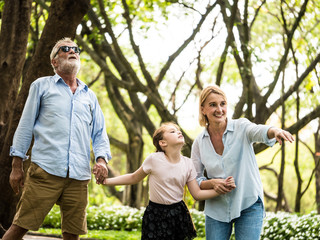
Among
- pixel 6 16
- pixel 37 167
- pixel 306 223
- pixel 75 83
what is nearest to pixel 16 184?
pixel 37 167

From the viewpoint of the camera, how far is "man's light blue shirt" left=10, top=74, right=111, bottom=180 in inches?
176

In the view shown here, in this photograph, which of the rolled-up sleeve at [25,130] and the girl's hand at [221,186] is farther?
the rolled-up sleeve at [25,130]

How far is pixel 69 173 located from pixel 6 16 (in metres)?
4.10

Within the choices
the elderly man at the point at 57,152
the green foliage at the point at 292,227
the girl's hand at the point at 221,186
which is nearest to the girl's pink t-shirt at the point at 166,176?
the girl's hand at the point at 221,186

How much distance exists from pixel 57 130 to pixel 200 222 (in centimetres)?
690

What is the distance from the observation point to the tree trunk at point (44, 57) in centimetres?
616

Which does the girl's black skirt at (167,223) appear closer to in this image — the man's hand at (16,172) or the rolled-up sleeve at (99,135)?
the rolled-up sleeve at (99,135)

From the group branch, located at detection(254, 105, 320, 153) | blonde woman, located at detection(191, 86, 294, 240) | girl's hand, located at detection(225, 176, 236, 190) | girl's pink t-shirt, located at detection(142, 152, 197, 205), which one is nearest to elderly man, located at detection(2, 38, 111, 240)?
girl's pink t-shirt, located at detection(142, 152, 197, 205)

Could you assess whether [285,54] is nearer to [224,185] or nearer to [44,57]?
[44,57]

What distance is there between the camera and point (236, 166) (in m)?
4.23

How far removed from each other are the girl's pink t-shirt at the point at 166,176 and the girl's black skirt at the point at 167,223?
7cm

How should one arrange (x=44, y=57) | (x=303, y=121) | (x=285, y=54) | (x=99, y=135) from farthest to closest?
(x=285, y=54) < (x=303, y=121) < (x=44, y=57) < (x=99, y=135)

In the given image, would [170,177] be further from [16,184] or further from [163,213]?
[16,184]

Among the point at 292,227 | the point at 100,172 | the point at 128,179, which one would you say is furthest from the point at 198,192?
the point at 292,227
